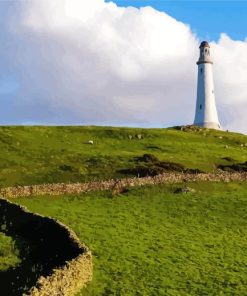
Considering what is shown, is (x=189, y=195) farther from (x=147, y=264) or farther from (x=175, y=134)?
(x=175, y=134)

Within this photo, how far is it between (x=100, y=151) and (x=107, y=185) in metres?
26.1

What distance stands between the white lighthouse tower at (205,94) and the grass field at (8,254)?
3895 inches

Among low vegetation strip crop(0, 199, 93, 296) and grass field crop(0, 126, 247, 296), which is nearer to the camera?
low vegetation strip crop(0, 199, 93, 296)

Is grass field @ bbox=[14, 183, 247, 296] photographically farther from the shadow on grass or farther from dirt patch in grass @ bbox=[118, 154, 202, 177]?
dirt patch in grass @ bbox=[118, 154, 202, 177]

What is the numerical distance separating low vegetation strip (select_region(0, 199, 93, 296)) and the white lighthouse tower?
93205 millimetres

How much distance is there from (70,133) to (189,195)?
44439 millimetres

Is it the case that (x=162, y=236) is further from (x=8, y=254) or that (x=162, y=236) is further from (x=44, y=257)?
(x=8, y=254)

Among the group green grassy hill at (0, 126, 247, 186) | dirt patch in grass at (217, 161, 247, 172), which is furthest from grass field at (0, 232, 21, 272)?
dirt patch in grass at (217, 161, 247, 172)

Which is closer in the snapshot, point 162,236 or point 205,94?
point 162,236

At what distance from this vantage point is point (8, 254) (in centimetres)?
3522

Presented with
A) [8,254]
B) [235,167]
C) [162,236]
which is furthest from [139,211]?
[235,167]

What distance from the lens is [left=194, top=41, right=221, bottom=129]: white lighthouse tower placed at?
13425 centimetres

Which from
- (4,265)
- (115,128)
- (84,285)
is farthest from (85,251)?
(115,128)

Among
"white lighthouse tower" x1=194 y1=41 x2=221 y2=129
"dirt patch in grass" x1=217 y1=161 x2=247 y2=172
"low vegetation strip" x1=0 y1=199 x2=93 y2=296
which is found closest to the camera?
"low vegetation strip" x1=0 y1=199 x2=93 y2=296
